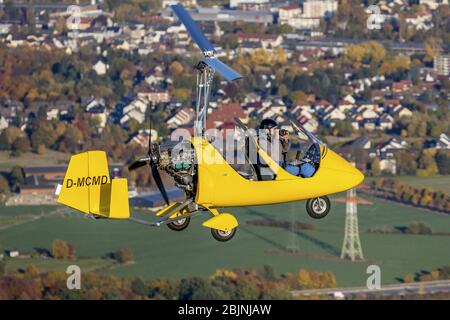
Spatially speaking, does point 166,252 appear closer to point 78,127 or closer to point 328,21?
point 78,127

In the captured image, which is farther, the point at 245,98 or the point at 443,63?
the point at 443,63

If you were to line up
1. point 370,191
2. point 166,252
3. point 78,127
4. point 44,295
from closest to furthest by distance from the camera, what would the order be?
point 44,295 < point 166,252 < point 370,191 < point 78,127

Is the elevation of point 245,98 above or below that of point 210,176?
below

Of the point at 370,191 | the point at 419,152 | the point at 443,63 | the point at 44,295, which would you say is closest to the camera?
→ the point at 44,295

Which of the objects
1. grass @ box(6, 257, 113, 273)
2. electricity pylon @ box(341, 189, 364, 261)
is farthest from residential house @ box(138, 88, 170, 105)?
grass @ box(6, 257, 113, 273)

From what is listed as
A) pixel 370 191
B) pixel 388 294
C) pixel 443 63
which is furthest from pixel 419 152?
pixel 443 63

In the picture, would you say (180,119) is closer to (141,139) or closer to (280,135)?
(141,139)

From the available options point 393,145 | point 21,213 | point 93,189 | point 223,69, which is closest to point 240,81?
point 393,145

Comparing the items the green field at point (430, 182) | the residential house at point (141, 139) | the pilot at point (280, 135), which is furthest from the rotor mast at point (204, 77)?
the residential house at point (141, 139)
